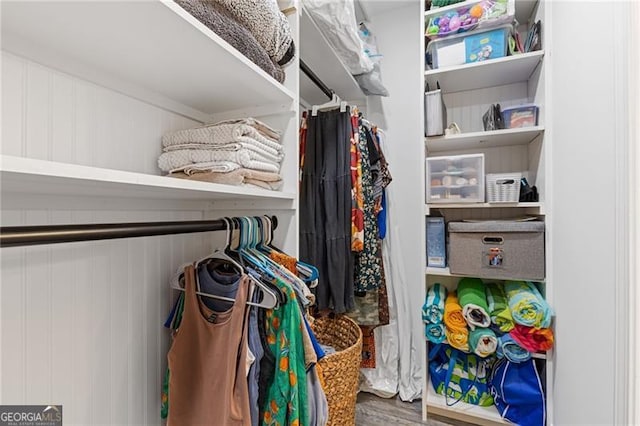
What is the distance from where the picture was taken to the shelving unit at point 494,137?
138 cm

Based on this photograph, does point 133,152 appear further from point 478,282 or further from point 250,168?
point 478,282

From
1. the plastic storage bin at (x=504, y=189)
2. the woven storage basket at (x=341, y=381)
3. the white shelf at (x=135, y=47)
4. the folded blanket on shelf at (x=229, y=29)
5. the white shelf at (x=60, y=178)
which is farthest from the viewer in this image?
the plastic storage bin at (x=504, y=189)

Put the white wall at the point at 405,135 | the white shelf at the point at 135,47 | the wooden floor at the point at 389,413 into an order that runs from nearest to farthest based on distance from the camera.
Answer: the white shelf at the point at 135,47 → the wooden floor at the point at 389,413 → the white wall at the point at 405,135

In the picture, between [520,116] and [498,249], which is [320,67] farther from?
[498,249]

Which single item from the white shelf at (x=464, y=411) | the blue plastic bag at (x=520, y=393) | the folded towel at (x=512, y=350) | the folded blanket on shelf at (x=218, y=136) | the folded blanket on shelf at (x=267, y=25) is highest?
the folded blanket on shelf at (x=267, y=25)

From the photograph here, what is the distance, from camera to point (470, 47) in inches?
59.2

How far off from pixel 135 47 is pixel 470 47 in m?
1.53

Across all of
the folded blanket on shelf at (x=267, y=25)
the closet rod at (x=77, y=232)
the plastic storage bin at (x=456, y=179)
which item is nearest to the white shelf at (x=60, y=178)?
the closet rod at (x=77, y=232)

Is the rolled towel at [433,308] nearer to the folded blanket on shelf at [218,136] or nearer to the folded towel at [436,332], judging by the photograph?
the folded towel at [436,332]

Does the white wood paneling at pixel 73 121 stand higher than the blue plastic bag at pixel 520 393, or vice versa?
the white wood paneling at pixel 73 121

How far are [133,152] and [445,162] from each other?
1384 mm

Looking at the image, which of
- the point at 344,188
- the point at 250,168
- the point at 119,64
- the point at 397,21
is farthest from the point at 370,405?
the point at 397,21

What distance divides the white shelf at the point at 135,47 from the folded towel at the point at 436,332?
52.5 inches

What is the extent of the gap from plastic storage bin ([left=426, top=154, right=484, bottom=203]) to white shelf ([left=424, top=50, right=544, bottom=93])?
449 mm
